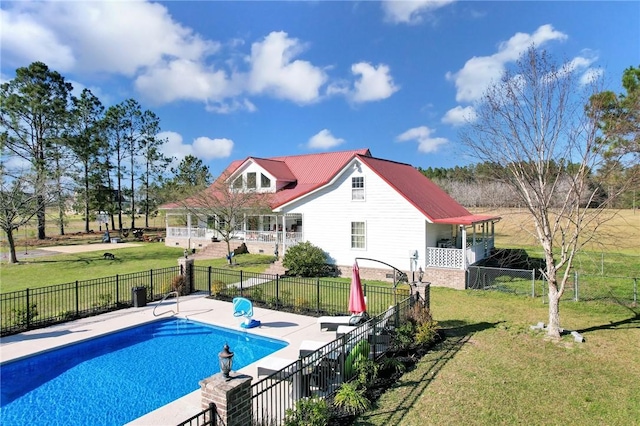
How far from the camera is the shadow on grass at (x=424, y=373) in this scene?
23.5 ft

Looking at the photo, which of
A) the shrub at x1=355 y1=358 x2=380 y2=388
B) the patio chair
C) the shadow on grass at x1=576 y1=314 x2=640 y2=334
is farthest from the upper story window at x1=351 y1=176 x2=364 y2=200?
the shrub at x1=355 y1=358 x2=380 y2=388

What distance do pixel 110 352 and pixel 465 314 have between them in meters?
11.8

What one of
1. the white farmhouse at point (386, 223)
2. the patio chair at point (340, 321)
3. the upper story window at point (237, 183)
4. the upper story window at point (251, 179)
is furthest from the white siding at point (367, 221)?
the patio chair at point (340, 321)

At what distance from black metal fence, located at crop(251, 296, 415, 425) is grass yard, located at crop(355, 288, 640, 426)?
1.01 metres

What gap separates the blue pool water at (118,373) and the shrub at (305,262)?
889 cm

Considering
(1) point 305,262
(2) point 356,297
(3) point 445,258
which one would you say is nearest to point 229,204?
(1) point 305,262

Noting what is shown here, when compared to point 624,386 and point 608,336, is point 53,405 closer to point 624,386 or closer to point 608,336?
point 624,386

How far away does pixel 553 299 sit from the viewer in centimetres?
1135

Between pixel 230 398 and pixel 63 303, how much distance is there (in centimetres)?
1362

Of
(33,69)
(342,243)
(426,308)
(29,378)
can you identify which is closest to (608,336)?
(426,308)

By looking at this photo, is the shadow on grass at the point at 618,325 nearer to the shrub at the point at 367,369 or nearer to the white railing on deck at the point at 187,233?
the shrub at the point at 367,369

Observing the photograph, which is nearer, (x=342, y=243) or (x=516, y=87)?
(x=516, y=87)

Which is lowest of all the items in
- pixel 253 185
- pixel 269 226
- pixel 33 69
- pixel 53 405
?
pixel 53 405

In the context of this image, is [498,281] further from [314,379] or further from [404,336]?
[314,379]
